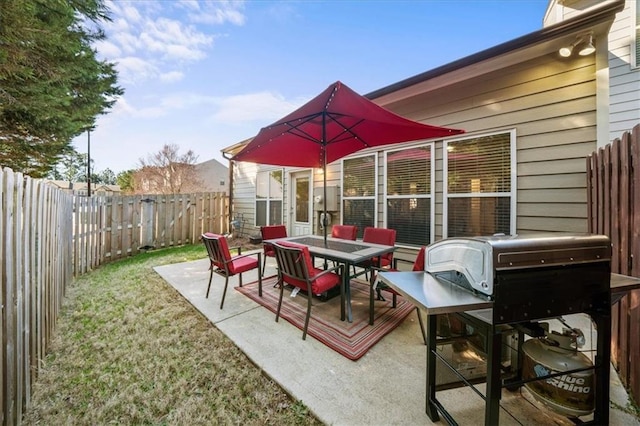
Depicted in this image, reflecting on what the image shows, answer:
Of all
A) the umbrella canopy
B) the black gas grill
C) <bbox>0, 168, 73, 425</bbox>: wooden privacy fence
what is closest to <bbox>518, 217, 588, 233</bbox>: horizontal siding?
the umbrella canopy

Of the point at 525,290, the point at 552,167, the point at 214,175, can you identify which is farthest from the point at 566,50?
the point at 214,175

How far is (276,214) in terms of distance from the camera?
297 inches

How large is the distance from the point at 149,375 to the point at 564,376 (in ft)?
9.61

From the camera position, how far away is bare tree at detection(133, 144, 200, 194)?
15.6 m

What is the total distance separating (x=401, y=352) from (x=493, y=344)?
1.33m

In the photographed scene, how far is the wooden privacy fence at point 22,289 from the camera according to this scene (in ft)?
4.82

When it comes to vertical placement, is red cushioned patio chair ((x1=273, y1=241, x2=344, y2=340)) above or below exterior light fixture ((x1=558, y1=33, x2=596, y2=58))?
below

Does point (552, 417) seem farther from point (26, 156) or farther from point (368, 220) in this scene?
point (26, 156)

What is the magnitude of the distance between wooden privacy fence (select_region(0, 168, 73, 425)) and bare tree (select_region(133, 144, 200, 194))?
574 inches

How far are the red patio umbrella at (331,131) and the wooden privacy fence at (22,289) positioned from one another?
218cm

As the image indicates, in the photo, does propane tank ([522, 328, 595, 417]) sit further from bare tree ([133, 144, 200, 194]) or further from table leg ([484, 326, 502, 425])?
bare tree ([133, 144, 200, 194])

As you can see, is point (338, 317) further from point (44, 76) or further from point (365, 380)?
point (44, 76)

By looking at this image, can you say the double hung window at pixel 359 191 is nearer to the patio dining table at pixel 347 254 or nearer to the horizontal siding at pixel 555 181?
the patio dining table at pixel 347 254

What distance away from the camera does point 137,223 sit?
257 inches
